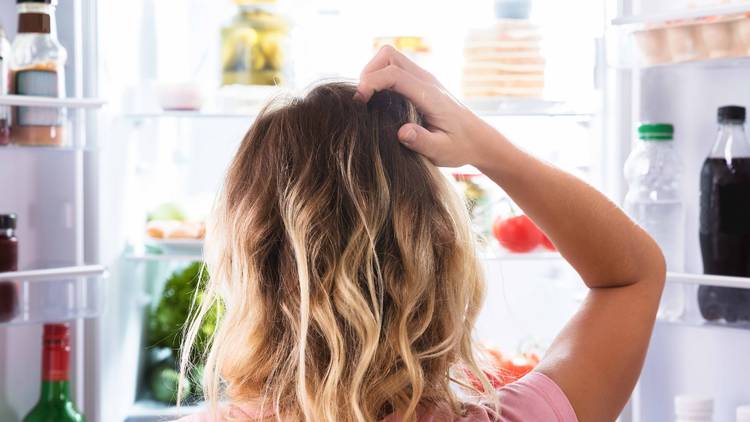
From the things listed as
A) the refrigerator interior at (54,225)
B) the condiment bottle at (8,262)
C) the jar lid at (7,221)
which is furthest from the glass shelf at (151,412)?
the jar lid at (7,221)

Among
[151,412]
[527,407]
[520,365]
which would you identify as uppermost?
[527,407]

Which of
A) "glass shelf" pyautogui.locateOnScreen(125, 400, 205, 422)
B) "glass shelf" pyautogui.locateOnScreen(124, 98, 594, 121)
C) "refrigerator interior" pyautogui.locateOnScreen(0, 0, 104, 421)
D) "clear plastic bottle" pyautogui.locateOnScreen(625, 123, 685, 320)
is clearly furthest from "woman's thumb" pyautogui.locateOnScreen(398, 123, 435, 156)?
"glass shelf" pyautogui.locateOnScreen(125, 400, 205, 422)

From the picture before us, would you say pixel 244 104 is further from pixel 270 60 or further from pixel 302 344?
pixel 302 344

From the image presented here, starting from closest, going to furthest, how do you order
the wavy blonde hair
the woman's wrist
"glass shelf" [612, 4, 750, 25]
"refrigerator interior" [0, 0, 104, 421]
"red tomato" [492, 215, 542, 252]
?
the wavy blonde hair, the woman's wrist, "glass shelf" [612, 4, 750, 25], "refrigerator interior" [0, 0, 104, 421], "red tomato" [492, 215, 542, 252]

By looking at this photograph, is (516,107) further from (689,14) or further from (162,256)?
(162,256)

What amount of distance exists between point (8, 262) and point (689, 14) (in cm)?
126

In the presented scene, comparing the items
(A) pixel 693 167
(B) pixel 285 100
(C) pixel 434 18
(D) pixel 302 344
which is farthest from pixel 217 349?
(C) pixel 434 18

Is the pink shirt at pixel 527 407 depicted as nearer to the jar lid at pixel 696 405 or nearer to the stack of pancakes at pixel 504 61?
the jar lid at pixel 696 405

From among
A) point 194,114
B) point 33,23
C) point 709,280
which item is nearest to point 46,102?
point 33,23

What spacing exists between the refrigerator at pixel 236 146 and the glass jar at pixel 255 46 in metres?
0.02

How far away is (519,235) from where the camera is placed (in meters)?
2.19

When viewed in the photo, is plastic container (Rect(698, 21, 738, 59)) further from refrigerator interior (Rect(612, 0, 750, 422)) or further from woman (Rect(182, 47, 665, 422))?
woman (Rect(182, 47, 665, 422))

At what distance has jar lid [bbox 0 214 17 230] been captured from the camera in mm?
1672

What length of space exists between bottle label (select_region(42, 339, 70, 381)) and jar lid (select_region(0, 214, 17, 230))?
0.23m
